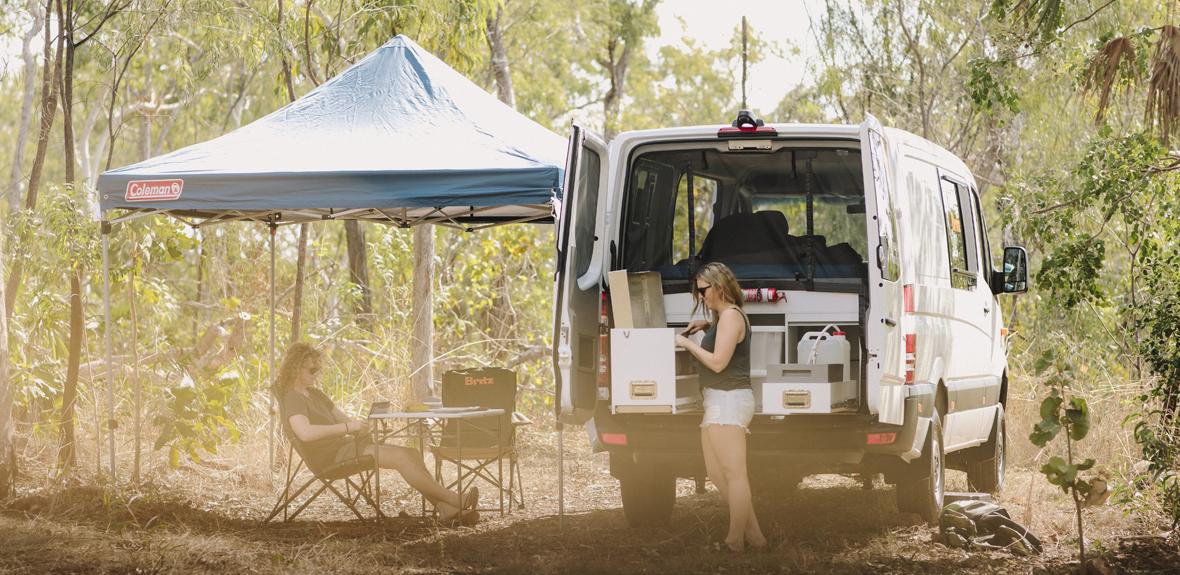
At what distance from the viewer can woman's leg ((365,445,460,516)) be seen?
7859 mm

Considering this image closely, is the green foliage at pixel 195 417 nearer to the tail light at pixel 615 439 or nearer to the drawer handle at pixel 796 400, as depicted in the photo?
the tail light at pixel 615 439

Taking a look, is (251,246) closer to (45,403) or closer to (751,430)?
(45,403)

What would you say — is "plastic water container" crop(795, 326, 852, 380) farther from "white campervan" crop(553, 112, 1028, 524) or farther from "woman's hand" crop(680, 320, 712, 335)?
"woman's hand" crop(680, 320, 712, 335)

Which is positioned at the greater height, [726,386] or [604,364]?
[604,364]

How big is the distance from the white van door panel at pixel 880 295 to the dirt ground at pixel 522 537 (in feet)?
2.67

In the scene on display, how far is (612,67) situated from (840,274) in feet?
64.0

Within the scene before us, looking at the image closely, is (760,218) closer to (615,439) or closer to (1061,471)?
(615,439)

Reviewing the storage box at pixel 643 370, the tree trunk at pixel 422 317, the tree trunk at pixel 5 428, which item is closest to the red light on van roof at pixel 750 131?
the storage box at pixel 643 370

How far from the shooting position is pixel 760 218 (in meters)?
7.48

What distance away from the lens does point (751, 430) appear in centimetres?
684

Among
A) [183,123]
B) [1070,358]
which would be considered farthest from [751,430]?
[183,123]

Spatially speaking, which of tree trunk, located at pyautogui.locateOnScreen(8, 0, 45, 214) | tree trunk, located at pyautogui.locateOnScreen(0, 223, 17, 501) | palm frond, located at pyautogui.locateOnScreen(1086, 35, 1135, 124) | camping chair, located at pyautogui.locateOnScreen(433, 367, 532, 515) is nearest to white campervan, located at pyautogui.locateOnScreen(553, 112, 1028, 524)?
palm frond, located at pyautogui.locateOnScreen(1086, 35, 1135, 124)

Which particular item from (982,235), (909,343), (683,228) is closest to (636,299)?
(909,343)

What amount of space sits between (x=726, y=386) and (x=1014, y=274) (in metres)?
3.06
